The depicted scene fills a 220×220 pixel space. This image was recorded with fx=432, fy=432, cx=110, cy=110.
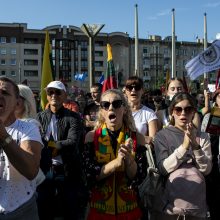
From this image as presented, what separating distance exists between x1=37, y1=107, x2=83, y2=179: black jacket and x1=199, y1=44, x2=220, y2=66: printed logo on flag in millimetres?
2994

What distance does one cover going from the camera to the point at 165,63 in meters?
106

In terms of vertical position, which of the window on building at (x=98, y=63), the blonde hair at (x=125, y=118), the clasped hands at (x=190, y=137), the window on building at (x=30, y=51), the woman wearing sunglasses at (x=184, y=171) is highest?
the window on building at (x=30, y=51)

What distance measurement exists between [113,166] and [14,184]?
0.90 m

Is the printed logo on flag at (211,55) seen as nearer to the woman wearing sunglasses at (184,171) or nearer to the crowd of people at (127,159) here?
the crowd of people at (127,159)

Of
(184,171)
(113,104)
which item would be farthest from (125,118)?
(184,171)

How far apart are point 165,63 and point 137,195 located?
10391cm

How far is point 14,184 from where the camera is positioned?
8.52 feet

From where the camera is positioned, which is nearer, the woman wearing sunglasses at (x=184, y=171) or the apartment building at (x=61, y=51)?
the woman wearing sunglasses at (x=184, y=171)

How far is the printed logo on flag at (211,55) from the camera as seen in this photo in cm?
698

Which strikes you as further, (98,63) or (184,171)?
(98,63)

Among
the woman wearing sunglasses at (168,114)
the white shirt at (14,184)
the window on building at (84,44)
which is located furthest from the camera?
the window on building at (84,44)

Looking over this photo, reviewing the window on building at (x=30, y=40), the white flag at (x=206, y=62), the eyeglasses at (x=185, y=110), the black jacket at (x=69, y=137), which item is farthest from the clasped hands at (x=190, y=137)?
the window on building at (x=30, y=40)

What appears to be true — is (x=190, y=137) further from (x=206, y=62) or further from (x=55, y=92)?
(x=206, y=62)

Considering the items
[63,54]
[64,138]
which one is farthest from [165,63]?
[64,138]
